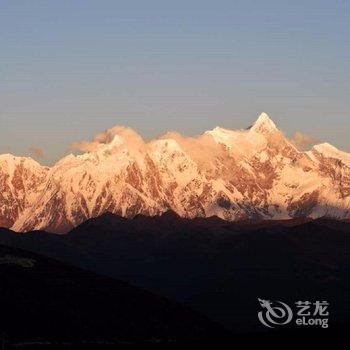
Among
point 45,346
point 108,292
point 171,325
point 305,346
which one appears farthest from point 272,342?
point 108,292

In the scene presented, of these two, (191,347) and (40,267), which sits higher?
(40,267)

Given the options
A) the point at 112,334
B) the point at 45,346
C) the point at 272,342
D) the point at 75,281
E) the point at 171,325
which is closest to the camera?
the point at 272,342

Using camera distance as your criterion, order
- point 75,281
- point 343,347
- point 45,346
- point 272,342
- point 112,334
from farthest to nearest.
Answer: point 75,281 → point 112,334 → point 45,346 → point 272,342 → point 343,347

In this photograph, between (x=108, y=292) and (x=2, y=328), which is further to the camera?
(x=108, y=292)

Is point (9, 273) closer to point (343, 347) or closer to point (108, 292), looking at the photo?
point (108, 292)

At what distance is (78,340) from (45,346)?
845 centimetres

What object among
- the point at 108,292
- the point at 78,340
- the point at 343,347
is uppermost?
the point at 108,292

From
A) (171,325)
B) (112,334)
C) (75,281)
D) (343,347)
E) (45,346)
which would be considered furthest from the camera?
(75,281)

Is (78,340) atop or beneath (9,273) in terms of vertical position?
beneath

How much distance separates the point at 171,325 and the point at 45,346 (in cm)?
2954

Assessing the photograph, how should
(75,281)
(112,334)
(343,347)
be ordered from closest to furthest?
(343,347), (112,334), (75,281)

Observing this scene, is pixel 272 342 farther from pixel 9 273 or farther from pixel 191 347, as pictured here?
pixel 9 273

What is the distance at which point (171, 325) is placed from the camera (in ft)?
546

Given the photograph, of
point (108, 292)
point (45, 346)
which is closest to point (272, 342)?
point (45, 346)
